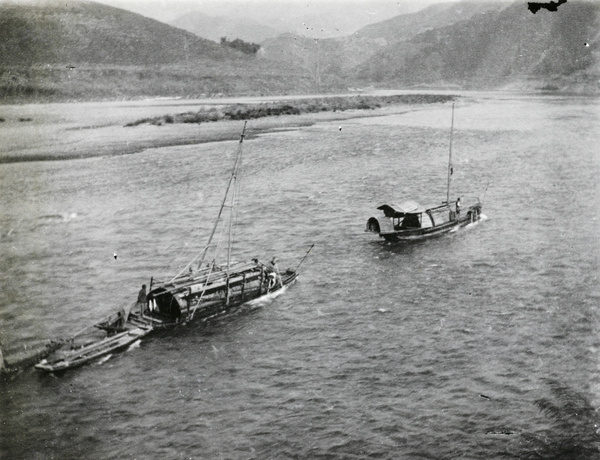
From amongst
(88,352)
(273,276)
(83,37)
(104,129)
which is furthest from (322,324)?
(83,37)

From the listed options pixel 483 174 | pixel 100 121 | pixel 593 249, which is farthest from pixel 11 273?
pixel 100 121

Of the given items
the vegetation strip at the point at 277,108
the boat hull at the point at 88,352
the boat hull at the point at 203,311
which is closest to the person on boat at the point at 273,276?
the boat hull at the point at 203,311

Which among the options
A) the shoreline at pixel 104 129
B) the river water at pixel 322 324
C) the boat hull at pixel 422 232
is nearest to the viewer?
the river water at pixel 322 324

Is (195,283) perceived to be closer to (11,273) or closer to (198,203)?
(11,273)

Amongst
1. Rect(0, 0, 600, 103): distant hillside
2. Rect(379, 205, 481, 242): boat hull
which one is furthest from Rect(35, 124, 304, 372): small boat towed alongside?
Rect(0, 0, 600, 103): distant hillside

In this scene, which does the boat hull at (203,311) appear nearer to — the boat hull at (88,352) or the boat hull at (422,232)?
the boat hull at (88,352)
